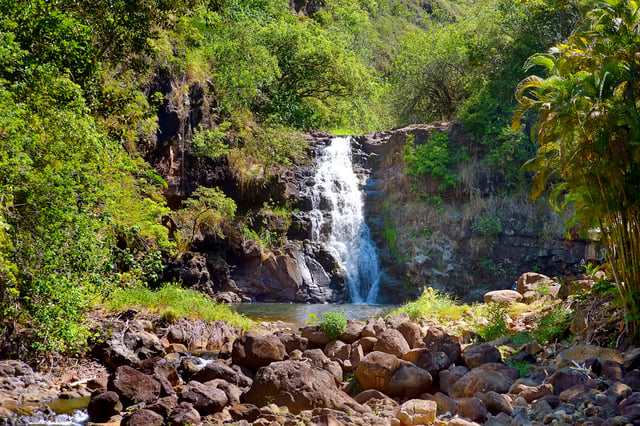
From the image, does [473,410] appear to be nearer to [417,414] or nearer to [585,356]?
[417,414]

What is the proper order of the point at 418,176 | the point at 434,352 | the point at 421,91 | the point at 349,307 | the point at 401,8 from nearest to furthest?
the point at 434,352 < the point at 349,307 < the point at 418,176 < the point at 421,91 < the point at 401,8

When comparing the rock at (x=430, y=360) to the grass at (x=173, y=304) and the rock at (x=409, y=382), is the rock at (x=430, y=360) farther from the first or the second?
the grass at (x=173, y=304)

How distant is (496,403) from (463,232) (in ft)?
53.5

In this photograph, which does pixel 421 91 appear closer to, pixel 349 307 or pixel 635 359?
pixel 349 307

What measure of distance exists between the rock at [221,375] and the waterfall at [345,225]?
→ 13.4m

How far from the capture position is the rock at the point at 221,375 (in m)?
8.31

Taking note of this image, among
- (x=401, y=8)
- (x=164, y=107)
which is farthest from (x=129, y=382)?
(x=401, y=8)

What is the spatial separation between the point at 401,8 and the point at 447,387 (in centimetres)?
4798

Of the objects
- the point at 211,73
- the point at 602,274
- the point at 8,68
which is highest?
the point at 211,73

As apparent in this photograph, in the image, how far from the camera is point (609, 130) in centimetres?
825

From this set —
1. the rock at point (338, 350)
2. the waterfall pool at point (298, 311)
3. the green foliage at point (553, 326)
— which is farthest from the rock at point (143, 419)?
the waterfall pool at point (298, 311)

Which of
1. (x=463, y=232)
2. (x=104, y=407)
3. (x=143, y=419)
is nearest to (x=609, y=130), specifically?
(x=143, y=419)

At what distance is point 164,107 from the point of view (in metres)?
19.9

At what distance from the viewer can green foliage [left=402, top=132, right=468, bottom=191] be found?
Answer: 909 inches
